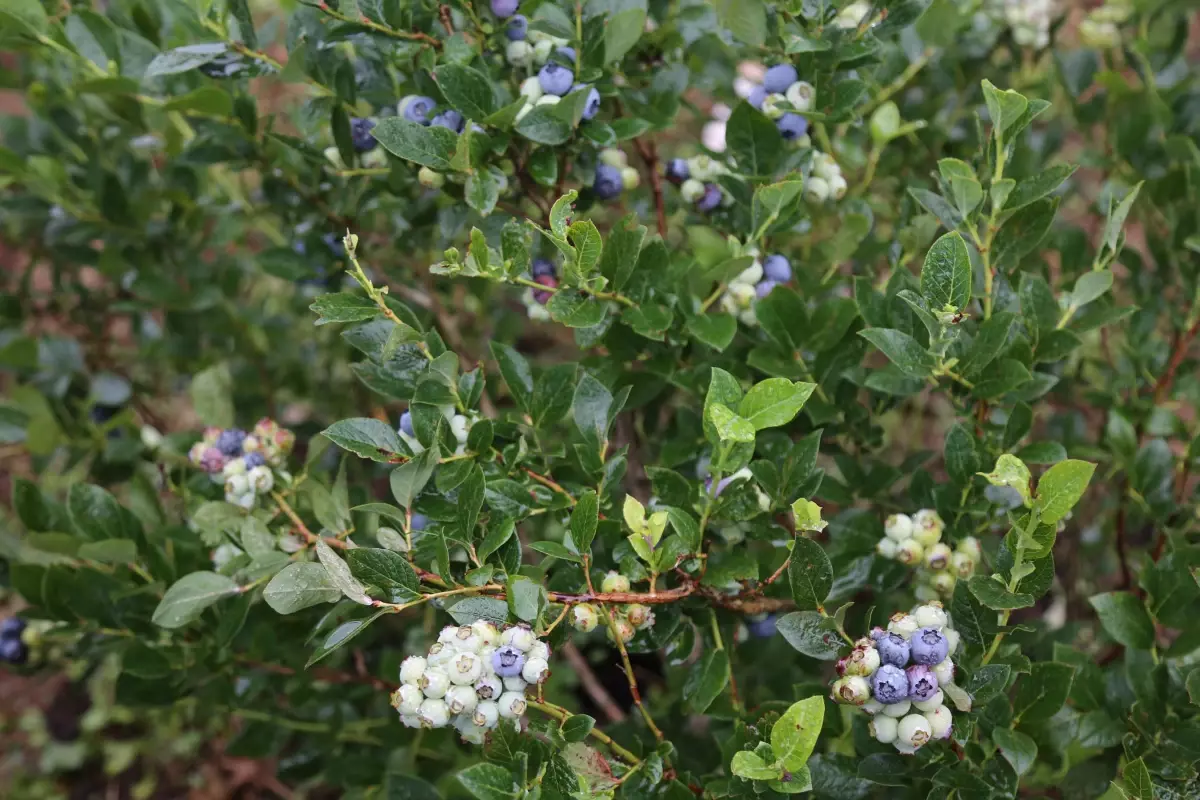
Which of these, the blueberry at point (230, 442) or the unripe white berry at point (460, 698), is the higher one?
the unripe white berry at point (460, 698)

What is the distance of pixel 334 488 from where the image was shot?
Result: 1.13 meters

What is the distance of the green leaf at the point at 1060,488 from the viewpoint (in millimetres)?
867

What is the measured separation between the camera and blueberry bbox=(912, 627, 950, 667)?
864 millimetres

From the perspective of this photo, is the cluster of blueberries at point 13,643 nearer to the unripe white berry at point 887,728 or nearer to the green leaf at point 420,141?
the green leaf at point 420,141

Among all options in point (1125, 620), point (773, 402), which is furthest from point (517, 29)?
point (1125, 620)

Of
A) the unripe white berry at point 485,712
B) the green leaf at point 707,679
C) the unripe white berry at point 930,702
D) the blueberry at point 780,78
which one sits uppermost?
the blueberry at point 780,78

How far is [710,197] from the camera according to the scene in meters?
1.29

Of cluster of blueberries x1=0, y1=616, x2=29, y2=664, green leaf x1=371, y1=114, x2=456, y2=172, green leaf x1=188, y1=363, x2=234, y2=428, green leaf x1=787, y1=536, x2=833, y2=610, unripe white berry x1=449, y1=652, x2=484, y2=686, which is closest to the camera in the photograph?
unripe white berry x1=449, y1=652, x2=484, y2=686

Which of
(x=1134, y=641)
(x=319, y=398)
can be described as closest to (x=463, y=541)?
(x=1134, y=641)

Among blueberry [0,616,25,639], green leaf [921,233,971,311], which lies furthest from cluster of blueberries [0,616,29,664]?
green leaf [921,233,971,311]

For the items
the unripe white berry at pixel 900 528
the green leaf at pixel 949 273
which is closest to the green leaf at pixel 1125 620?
the unripe white berry at pixel 900 528

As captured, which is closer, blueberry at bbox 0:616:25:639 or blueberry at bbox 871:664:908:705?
blueberry at bbox 871:664:908:705

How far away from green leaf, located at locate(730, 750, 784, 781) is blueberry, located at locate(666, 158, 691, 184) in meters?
0.76

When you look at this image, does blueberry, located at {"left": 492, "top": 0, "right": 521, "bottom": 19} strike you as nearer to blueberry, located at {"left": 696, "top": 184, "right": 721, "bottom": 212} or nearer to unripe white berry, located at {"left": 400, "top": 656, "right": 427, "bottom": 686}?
blueberry, located at {"left": 696, "top": 184, "right": 721, "bottom": 212}
